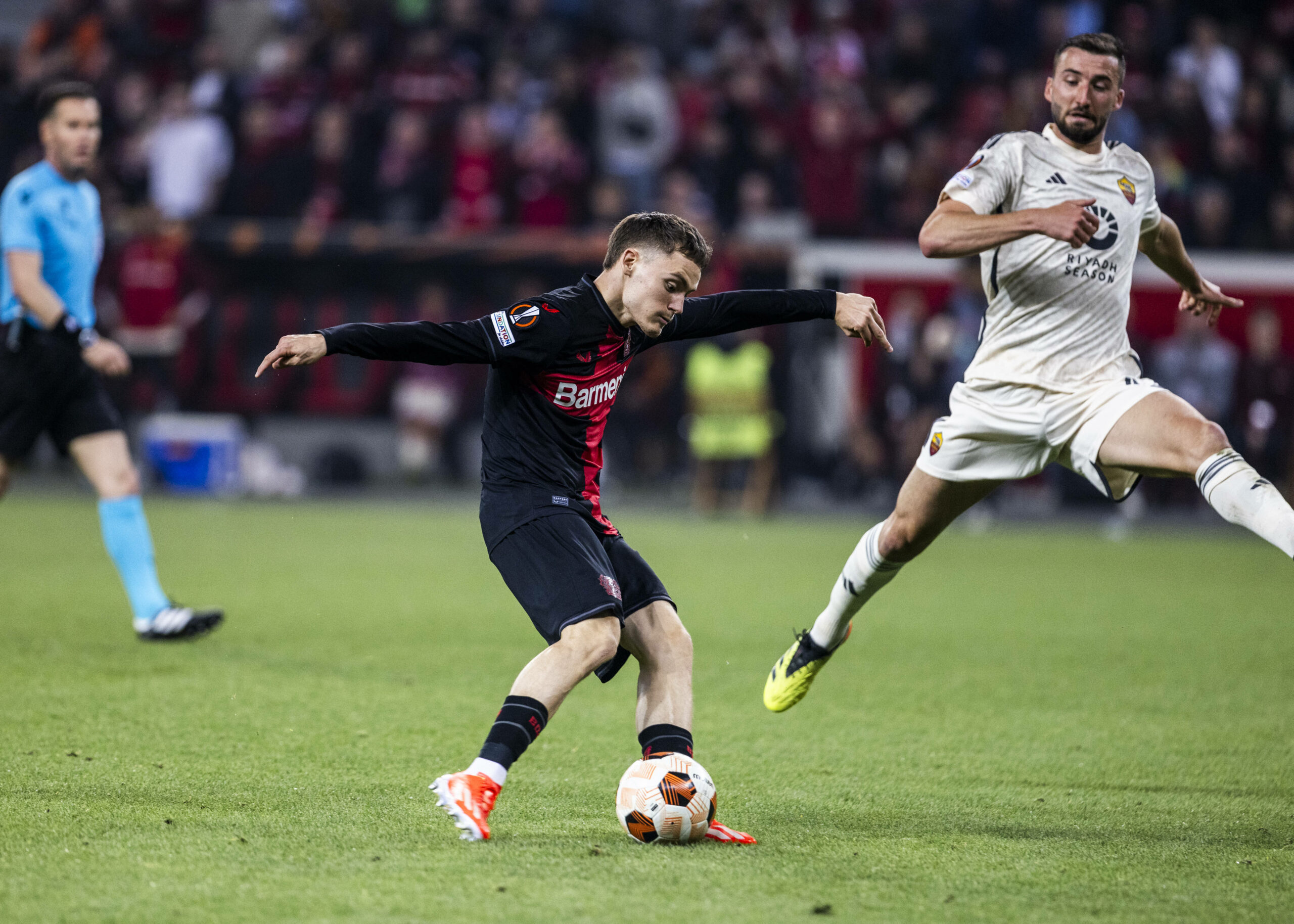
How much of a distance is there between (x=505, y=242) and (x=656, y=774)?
13.7m

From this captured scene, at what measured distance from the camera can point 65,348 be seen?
23.7 ft

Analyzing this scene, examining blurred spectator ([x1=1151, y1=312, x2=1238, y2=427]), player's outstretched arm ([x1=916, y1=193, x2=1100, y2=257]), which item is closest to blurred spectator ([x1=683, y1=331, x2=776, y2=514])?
blurred spectator ([x1=1151, y1=312, x2=1238, y2=427])

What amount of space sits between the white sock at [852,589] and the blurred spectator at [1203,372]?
11.8 m

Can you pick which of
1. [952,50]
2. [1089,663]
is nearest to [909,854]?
[1089,663]

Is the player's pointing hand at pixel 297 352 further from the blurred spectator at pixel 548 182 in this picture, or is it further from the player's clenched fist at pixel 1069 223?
the blurred spectator at pixel 548 182

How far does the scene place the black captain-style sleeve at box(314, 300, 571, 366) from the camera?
3998 mm

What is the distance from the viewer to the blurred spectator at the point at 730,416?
653 inches

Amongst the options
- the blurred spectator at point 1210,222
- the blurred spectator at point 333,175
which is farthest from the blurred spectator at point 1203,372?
the blurred spectator at point 333,175

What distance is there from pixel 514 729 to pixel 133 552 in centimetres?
388

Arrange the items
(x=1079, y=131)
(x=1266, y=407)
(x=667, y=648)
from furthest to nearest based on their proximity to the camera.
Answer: (x=1266, y=407), (x=1079, y=131), (x=667, y=648)

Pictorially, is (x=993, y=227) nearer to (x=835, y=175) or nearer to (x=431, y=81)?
(x=835, y=175)

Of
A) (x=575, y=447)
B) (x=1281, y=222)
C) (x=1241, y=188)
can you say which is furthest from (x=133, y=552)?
(x=1241, y=188)

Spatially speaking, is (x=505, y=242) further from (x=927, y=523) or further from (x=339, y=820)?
(x=339, y=820)

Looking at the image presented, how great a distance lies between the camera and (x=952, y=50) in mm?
20281
